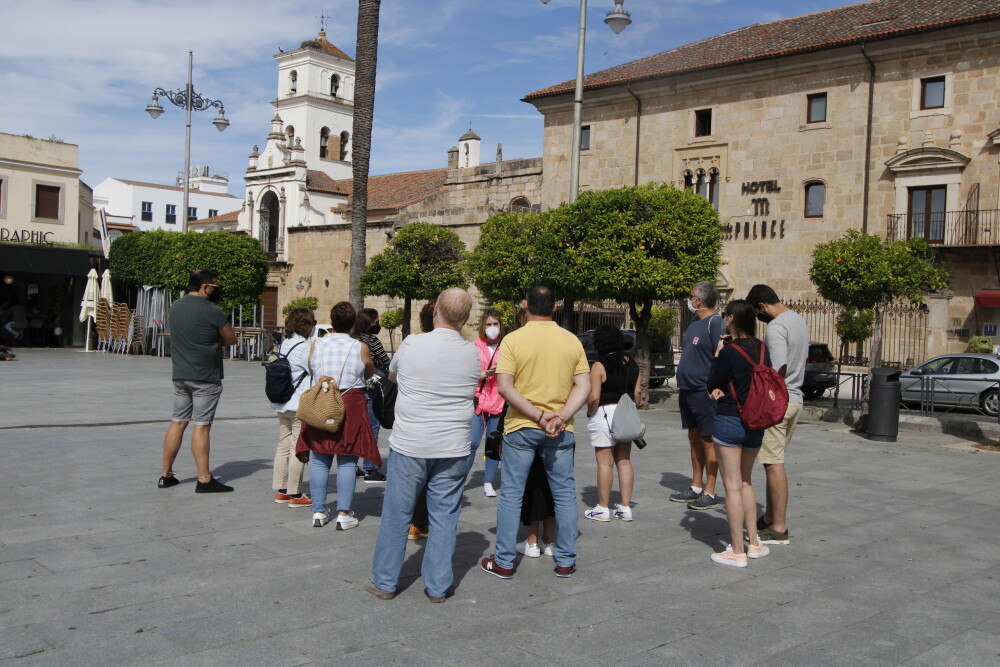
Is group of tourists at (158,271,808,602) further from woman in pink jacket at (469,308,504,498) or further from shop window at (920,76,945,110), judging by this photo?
shop window at (920,76,945,110)

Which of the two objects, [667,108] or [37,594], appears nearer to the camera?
[37,594]

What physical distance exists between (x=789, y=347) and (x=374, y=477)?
3907 mm

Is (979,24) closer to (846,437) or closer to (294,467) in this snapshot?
(846,437)

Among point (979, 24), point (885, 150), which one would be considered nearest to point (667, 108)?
point (885, 150)

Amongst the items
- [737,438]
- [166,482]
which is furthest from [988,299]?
[166,482]

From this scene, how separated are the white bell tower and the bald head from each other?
56.6 meters

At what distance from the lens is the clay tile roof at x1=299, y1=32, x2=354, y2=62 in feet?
199

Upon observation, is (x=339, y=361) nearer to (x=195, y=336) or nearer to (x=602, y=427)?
(x=195, y=336)

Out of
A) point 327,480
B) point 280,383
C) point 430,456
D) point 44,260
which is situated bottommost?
point 327,480

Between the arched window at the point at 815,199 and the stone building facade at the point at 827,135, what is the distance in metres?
0.04

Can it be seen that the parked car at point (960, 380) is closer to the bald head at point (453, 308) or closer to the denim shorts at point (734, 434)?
the denim shorts at point (734, 434)

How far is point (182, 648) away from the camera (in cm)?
405

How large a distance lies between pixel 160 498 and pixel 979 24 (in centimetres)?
2502

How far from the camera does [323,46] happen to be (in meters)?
61.3
